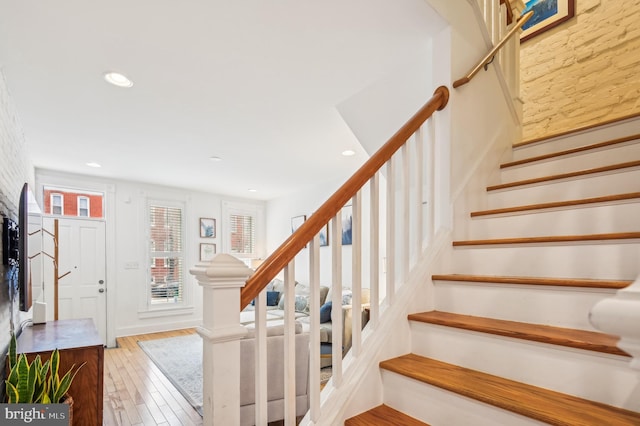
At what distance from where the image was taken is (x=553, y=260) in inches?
55.3

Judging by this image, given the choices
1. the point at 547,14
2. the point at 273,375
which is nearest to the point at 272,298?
the point at 273,375

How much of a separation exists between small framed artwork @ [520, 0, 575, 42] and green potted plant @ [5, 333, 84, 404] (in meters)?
4.67

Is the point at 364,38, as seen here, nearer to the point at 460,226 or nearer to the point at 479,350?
the point at 460,226

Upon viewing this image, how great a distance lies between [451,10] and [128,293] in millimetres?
5658

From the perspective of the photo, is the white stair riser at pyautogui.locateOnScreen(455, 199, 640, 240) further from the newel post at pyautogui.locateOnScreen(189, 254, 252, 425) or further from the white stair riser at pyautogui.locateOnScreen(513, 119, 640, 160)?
the newel post at pyautogui.locateOnScreen(189, 254, 252, 425)

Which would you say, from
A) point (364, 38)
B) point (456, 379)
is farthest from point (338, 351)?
point (364, 38)

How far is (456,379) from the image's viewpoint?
1176mm

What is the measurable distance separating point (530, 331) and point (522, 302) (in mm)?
184

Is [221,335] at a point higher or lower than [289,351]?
higher

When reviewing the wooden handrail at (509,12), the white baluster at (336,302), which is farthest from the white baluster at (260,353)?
the wooden handrail at (509,12)

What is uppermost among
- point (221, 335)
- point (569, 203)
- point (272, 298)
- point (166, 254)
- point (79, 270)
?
point (569, 203)

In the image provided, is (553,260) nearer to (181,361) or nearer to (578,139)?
(578,139)

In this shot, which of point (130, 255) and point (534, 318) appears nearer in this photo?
point (534, 318)

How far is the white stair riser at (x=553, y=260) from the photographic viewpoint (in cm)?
124
